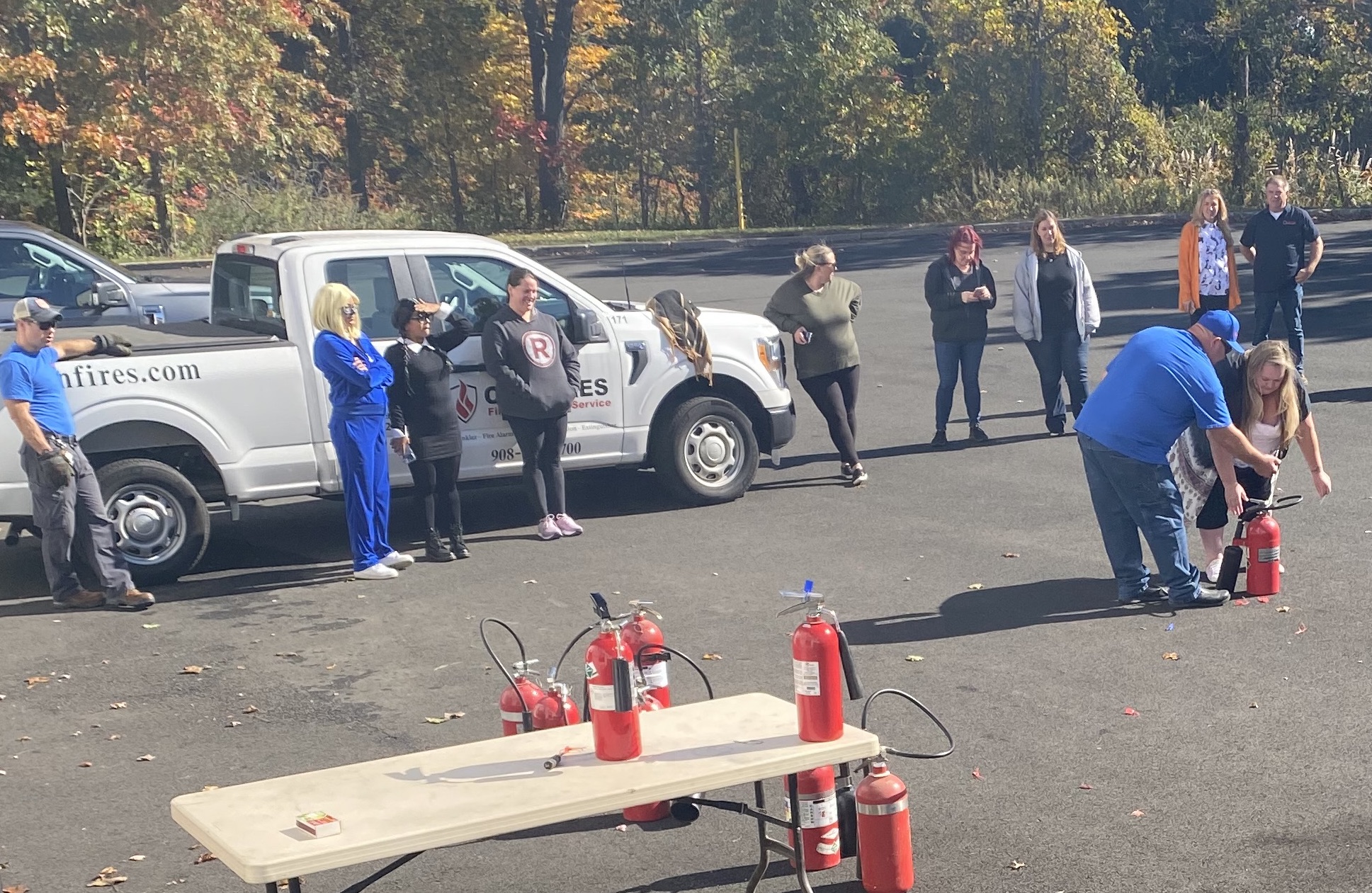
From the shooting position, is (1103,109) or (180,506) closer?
(180,506)

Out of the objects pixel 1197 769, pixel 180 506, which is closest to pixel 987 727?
pixel 1197 769

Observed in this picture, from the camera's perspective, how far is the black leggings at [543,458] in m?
10.8

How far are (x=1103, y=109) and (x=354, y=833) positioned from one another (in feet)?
112

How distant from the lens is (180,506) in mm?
10125

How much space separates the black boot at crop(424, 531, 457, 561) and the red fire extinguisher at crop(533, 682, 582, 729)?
15.1 feet

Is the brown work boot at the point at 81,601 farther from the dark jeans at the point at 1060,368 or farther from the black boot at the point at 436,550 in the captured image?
the dark jeans at the point at 1060,368

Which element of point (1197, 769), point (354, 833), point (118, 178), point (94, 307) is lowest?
point (1197, 769)

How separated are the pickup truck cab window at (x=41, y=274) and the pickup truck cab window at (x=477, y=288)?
5.23 metres

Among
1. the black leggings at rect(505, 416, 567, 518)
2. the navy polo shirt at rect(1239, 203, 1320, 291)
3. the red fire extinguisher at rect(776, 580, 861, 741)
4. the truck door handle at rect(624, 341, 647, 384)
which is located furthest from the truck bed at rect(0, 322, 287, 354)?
the navy polo shirt at rect(1239, 203, 1320, 291)

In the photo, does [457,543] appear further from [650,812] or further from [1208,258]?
[1208,258]

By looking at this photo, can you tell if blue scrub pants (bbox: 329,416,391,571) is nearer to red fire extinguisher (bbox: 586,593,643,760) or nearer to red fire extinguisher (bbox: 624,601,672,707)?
red fire extinguisher (bbox: 624,601,672,707)

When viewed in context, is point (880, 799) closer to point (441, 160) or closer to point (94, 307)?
point (94, 307)

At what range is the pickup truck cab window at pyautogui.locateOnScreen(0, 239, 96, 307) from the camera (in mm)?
14820

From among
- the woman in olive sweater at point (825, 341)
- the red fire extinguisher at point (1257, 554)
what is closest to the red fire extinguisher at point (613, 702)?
the red fire extinguisher at point (1257, 554)
